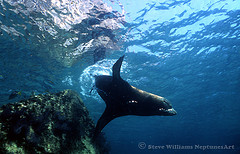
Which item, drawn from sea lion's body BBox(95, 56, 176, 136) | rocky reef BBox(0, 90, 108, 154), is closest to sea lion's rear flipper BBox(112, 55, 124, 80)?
sea lion's body BBox(95, 56, 176, 136)

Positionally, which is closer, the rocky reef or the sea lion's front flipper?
the rocky reef

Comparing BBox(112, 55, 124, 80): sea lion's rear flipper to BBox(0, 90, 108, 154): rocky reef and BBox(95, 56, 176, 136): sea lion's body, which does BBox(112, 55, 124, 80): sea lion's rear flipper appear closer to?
BBox(95, 56, 176, 136): sea lion's body

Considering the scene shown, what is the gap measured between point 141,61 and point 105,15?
20.6 feet

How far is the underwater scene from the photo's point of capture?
274 centimetres

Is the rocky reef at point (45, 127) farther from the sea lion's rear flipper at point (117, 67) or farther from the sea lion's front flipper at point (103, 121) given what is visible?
the sea lion's rear flipper at point (117, 67)

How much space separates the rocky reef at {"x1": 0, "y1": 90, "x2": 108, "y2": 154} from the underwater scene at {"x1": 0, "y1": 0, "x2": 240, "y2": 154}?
2 centimetres

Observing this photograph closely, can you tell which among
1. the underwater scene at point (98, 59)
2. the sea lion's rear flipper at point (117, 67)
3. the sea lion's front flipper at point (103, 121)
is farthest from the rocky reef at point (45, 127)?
the sea lion's rear flipper at point (117, 67)

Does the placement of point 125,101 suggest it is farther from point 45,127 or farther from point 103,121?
point 45,127

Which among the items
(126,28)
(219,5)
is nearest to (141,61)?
(126,28)

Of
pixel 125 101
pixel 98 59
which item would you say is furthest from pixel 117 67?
pixel 98 59

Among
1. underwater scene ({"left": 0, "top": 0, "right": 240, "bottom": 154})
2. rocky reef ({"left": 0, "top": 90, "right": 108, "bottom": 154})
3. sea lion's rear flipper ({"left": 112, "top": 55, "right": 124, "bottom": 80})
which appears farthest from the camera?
sea lion's rear flipper ({"left": 112, "top": 55, "right": 124, "bottom": 80})

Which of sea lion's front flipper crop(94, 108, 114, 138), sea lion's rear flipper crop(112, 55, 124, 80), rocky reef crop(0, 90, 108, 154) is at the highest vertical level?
sea lion's rear flipper crop(112, 55, 124, 80)

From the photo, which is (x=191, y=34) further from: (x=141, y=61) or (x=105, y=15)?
(x=105, y=15)

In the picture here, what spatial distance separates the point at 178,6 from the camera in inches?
329
